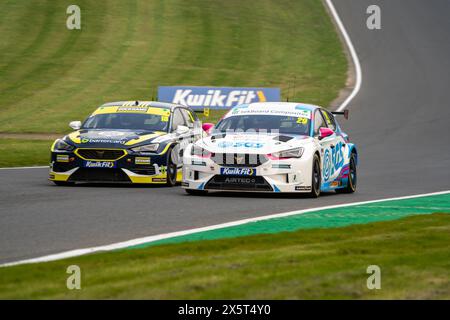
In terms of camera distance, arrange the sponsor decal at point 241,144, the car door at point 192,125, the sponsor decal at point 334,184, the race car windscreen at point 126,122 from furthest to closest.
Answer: the car door at point 192,125 < the race car windscreen at point 126,122 < the sponsor decal at point 334,184 < the sponsor decal at point 241,144

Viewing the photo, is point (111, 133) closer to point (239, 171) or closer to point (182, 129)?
point (182, 129)

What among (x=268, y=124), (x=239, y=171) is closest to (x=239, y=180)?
(x=239, y=171)

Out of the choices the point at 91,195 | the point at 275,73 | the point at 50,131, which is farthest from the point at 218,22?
the point at 91,195

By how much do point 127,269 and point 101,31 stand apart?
4385 cm

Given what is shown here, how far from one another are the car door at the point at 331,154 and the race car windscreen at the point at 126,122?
2.75 metres

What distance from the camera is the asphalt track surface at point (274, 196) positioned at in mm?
11380

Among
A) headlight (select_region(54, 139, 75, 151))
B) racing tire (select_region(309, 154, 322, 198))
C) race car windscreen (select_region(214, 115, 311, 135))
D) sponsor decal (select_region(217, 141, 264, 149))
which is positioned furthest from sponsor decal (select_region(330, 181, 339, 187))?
headlight (select_region(54, 139, 75, 151))

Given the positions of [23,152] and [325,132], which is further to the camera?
[23,152]

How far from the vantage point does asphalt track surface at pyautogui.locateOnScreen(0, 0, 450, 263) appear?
1138 cm

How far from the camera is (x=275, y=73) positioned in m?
44.8

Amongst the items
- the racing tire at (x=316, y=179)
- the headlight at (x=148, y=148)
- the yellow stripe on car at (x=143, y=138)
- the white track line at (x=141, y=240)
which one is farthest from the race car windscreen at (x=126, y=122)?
the white track line at (x=141, y=240)

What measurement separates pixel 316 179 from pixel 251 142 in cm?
110

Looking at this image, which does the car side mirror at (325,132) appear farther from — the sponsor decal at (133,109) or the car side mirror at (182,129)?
the sponsor decal at (133,109)

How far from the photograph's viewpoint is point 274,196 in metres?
16.3
